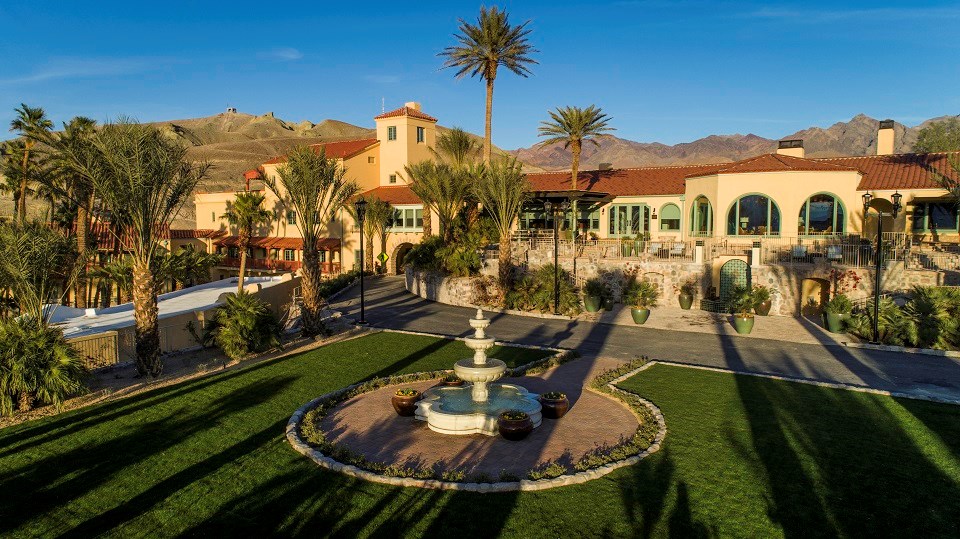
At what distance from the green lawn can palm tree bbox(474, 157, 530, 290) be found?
15325 mm

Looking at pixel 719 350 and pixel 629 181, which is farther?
pixel 629 181

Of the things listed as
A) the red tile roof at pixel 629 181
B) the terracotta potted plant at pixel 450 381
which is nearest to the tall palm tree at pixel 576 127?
the red tile roof at pixel 629 181

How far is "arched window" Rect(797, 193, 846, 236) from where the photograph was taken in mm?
29516

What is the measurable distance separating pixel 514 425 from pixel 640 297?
619 inches

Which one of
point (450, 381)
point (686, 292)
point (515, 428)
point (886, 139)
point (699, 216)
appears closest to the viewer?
point (515, 428)

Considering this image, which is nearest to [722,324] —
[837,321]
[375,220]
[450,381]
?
[837,321]

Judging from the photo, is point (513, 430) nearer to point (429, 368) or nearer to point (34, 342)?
point (429, 368)

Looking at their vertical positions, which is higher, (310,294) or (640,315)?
(310,294)

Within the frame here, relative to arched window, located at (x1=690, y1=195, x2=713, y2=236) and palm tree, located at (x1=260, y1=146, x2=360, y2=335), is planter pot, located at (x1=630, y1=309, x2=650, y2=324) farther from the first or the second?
palm tree, located at (x1=260, y1=146, x2=360, y2=335)

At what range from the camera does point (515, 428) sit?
36.0 feet

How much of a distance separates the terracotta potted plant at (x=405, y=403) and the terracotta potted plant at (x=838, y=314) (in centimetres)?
1716

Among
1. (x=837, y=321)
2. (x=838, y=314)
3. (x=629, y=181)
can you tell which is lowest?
(x=837, y=321)

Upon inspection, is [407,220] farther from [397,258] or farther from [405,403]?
[405,403]

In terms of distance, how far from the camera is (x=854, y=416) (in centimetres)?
1241
